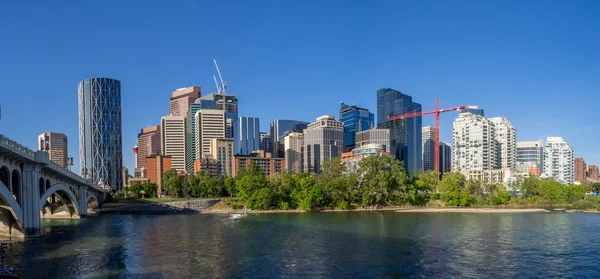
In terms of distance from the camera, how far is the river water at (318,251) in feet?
136

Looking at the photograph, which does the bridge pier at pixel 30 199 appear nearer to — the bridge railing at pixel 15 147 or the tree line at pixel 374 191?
the bridge railing at pixel 15 147

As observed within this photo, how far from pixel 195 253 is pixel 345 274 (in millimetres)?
21157

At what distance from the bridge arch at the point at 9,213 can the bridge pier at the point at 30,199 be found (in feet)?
3.40

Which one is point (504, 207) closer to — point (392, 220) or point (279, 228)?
point (392, 220)

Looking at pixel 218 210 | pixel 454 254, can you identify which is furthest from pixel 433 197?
pixel 454 254

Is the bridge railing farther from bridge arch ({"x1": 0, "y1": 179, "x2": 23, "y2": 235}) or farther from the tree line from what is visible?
the tree line

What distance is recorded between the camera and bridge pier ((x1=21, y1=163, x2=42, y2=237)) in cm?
5875

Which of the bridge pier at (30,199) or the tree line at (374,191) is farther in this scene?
the tree line at (374,191)

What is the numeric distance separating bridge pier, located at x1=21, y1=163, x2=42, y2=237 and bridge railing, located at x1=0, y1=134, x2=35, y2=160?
2.12 m

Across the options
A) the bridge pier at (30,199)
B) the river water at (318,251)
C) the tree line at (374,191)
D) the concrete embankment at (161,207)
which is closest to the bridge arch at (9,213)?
the bridge pier at (30,199)

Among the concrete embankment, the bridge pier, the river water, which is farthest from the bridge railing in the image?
the concrete embankment

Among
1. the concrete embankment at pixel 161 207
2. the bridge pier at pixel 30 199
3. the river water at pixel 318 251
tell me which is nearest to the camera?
the river water at pixel 318 251

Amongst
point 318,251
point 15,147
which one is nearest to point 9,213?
point 15,147

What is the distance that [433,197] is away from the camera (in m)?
132
